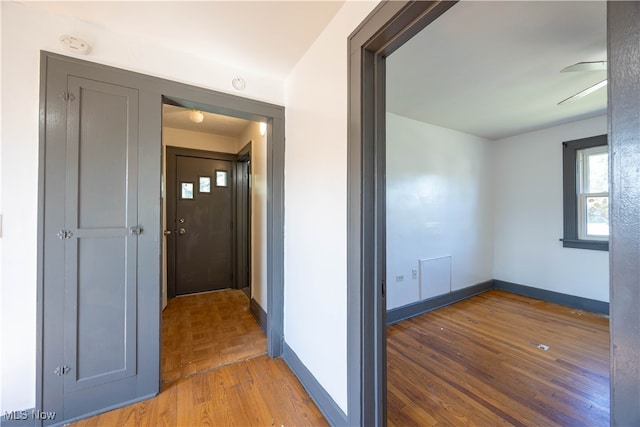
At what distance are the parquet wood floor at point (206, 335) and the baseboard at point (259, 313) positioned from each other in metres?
0.04

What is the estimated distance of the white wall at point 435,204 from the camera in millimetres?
2969

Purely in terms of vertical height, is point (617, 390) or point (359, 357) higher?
point (617, 390)

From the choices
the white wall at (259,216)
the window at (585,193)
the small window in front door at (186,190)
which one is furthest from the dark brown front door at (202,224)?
the window at (585,193)

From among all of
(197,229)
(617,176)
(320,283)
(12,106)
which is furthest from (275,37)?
(197,229)

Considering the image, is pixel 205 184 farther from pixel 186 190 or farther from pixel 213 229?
pixel 213 229

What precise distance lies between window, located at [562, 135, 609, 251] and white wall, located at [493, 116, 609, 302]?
9cm

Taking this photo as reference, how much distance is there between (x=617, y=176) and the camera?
0.55m

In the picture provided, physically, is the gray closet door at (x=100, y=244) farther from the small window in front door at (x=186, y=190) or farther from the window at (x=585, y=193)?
the window at (x=585, y=193)

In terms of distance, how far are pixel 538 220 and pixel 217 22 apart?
4571 mm

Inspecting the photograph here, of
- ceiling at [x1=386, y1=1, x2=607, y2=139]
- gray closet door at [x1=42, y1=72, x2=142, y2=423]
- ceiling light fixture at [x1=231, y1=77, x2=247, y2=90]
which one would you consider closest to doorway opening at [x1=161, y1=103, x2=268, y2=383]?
ceiling light fixture at [x1=231, y1=77, x2=247, y2=90]

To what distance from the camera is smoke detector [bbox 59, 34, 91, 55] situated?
1.48m

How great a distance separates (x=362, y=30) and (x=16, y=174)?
2047 millimetres

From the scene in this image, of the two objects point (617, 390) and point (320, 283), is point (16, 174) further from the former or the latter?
point (617, 390)

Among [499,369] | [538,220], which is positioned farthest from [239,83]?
[538,220]
